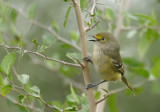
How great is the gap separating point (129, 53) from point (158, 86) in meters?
1.65

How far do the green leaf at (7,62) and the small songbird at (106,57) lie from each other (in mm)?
1041

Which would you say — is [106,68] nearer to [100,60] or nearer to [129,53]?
[100,60]

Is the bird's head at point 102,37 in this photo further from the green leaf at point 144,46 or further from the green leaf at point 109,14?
the green leaf at point 144,46

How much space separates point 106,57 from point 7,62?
1.24m

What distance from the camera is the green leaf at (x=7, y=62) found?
1754mm

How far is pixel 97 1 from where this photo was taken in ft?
7.29

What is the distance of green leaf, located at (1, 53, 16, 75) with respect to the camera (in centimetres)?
175

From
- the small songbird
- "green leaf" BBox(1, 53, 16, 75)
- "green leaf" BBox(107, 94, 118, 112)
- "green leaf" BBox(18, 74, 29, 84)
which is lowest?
"green leaf" BBox(107, 94, 118, 112)

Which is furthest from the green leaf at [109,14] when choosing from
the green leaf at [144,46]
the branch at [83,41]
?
the branch at [83,41]

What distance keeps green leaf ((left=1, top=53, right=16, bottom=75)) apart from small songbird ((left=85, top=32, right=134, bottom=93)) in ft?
3.41

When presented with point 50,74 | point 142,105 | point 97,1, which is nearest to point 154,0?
point 142,105

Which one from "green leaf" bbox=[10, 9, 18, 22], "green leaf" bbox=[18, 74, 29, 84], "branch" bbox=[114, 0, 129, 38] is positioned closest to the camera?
"green leaf" bbox=[18, 74, 29, 84]

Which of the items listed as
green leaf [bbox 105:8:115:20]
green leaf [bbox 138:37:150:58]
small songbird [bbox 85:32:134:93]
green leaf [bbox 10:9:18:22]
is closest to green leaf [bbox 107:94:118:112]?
small songbird [bbox 85:32:134:93]

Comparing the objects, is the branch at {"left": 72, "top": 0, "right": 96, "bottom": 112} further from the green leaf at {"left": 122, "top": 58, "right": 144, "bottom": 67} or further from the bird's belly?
the green leaf at {"left": 122, "top": 58, "right": 144, "bottom": 67}
